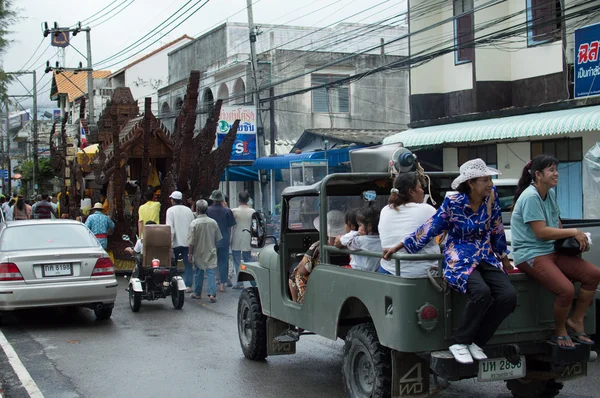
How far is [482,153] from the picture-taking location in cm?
1966

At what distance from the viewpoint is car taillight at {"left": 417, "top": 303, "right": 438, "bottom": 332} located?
523 cm

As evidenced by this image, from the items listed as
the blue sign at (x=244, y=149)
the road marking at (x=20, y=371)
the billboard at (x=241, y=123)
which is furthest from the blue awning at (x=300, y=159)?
the road marking at (x=20, y=371)

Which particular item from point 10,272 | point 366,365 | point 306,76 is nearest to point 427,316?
point 366,365

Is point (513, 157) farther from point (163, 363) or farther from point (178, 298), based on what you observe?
point (163, 363)

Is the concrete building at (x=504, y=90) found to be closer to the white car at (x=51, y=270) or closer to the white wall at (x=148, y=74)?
the white car at (x=51, y=270)

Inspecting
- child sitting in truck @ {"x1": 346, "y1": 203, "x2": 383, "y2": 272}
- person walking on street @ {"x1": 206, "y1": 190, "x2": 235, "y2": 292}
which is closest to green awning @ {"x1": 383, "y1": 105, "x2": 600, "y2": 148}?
person walking on street @ {"x1": 206, "y1": 190, "x2": 235, "y2": 292}

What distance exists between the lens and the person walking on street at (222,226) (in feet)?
46.2

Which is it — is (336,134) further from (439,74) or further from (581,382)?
(581,382)

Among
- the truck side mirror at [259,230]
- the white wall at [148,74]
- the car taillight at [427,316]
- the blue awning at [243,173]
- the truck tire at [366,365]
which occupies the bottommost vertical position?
the truck tire at [366,365]

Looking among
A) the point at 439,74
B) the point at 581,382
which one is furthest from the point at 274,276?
the point at 439,74

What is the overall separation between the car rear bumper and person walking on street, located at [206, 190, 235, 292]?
3.71 m

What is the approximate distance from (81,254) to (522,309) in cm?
676

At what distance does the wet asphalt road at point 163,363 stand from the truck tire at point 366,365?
81cm

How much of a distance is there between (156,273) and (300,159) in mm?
11680
